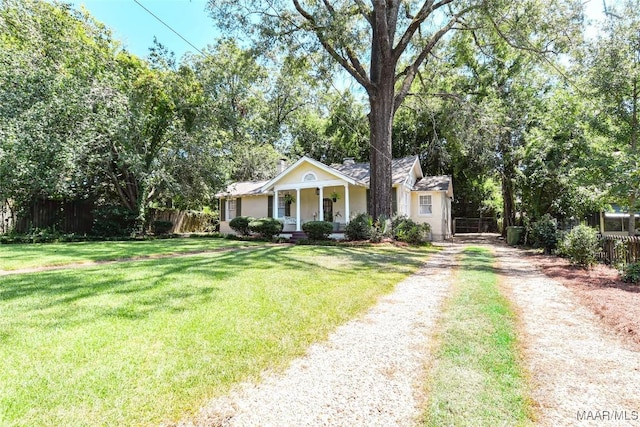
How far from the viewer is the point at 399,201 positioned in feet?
62.4

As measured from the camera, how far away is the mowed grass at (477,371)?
248cm

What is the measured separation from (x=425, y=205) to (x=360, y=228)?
272 inches

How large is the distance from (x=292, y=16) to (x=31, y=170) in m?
12.8

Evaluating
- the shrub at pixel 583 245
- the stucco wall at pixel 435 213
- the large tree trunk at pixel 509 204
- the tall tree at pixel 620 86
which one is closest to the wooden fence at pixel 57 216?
the stucco wall at pixel 435 213

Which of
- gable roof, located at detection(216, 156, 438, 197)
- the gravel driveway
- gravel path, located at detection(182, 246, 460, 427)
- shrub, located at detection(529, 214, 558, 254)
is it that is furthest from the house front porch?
gravel path, located at detection(182, 246, 460, 427)

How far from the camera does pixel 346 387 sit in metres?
2.88

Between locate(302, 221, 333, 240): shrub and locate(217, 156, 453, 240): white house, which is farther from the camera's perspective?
locate(217, 156, 453, 240): white house

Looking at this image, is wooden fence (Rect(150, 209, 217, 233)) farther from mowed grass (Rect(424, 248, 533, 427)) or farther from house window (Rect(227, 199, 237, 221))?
mowed grass (Rect(424, 248, 533, 427))

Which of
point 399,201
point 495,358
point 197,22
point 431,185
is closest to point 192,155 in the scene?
point 197,22

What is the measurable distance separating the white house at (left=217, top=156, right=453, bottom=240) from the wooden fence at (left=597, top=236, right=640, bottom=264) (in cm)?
992

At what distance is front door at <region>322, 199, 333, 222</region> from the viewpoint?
803 inches

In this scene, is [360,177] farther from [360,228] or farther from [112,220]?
[112,220]

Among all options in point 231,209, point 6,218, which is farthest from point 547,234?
point 6,218

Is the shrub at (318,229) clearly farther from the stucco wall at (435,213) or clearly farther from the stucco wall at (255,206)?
the stucco wall at (435,213)
